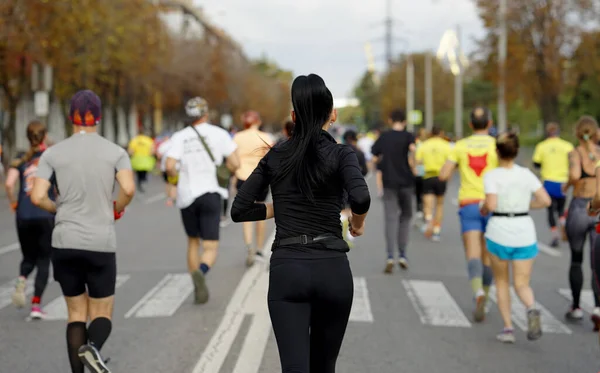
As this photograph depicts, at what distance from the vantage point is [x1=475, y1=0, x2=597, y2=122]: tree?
4450cm

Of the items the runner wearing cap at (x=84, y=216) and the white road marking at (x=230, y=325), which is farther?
the white road marking at (x=230, y=325)

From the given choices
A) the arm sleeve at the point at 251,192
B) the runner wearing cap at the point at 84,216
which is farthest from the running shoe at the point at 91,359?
the arm sleeve at the point at 251,192

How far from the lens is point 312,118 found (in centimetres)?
403

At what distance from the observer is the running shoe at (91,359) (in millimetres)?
5516

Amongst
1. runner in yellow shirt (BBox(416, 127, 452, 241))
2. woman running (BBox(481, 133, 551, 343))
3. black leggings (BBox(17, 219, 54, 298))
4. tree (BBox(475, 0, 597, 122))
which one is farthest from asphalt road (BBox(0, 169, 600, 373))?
tree (BBox(475, 0, 597, 122))

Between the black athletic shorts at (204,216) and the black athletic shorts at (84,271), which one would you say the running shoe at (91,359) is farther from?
the black athletic shorts at (204,216)

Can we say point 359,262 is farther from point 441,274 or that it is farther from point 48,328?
point 48,328

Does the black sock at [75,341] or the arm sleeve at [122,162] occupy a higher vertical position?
the arm sleeve at [122,162]

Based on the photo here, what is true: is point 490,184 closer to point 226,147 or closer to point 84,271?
point 226,147

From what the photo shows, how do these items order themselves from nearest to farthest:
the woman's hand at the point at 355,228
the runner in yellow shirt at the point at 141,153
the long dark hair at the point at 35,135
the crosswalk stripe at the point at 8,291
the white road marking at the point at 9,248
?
the woman's hand at the point at 355,228, the long dark hair at the point at 35,135, the crosswalk stripe at the point at 8,291, the white road marking at the point at 9,248, the runner in yellow shirt at the point at 141,153

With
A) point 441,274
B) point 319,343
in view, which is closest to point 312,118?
point 319,343

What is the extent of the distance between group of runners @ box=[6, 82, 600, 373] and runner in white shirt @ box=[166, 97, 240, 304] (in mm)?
12

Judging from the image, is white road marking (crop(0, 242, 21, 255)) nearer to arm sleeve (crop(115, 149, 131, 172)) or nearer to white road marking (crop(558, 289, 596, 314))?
white road marking (crop(558, 289, 596, 314))

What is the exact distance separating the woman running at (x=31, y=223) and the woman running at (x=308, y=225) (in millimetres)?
4474
